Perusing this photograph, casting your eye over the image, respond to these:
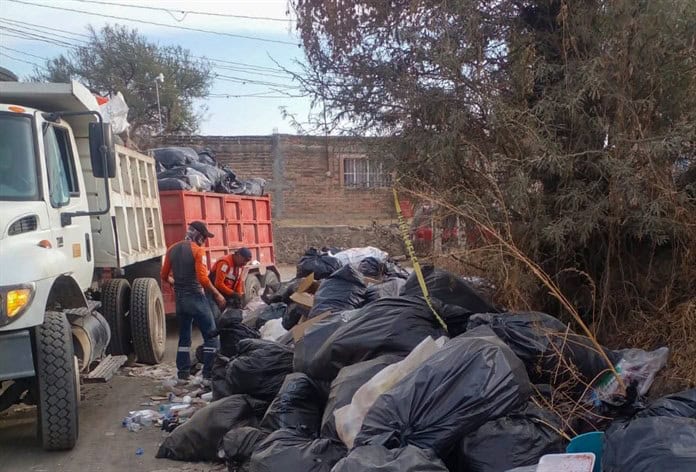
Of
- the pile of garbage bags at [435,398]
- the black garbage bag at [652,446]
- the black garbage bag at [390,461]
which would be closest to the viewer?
the black garbage bag at [652,446]

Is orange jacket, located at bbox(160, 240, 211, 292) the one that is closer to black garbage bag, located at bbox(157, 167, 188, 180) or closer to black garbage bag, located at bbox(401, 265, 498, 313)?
black garbage bag, located at bbox(401, 265, 498, 313)

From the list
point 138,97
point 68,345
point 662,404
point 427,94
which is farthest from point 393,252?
point 138,97

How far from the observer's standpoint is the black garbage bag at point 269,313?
5.93 m

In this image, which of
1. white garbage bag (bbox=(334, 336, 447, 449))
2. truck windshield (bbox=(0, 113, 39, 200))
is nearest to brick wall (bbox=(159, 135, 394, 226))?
truck windshield (bbox=(0, 113, 39, 200))

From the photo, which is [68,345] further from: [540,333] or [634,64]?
[634,64]

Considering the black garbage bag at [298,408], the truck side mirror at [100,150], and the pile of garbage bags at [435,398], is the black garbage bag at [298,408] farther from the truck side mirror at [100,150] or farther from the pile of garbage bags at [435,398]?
the truck side mirror at [100,150]

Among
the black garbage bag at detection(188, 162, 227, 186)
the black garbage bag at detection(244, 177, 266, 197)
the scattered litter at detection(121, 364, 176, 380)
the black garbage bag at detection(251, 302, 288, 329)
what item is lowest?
the scattered litter at detection(121, 364, 176, 380)

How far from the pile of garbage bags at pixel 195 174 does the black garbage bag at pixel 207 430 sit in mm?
4255

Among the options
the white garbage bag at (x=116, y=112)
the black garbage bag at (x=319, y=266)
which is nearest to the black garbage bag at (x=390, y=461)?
the black garbage bag at (x=319, y=266)

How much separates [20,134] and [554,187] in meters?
3.45

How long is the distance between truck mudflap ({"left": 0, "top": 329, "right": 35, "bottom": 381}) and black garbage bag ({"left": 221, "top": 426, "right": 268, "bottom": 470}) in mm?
1208

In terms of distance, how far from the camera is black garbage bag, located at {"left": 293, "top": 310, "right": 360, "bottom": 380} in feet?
12.1

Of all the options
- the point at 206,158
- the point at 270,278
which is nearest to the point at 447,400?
the point at 270,278

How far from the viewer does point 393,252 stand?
5.78m
